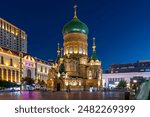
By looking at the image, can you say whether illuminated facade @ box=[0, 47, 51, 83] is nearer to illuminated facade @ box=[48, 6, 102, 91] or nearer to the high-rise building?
illuminated facade @ box=[48, 6, 102, 91]

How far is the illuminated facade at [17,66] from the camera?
239 feet

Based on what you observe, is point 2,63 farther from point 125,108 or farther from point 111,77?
point 125,108

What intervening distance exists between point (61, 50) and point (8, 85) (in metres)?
17.2

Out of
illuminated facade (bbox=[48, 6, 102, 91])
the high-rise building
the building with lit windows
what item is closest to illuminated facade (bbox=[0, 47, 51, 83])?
illuminated facade (bbox=[48, 6, 102, 91])

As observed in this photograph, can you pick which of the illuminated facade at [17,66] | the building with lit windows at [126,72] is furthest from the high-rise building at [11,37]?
the building with lit windows at [126,72]

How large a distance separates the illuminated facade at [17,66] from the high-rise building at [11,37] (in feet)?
69.4

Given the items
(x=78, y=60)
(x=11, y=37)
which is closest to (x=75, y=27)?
(x=78, y=60)

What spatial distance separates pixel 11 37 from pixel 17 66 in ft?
114

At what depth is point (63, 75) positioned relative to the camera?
5919 centimetres

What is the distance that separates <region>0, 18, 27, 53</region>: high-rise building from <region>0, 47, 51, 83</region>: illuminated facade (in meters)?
21.2

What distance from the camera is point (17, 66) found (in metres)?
79.1

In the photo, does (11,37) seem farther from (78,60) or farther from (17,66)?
(78,60)

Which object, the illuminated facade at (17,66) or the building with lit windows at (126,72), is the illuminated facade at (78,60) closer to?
the illuminated facade at (17,66)

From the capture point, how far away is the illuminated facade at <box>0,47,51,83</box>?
→ 72.8m
